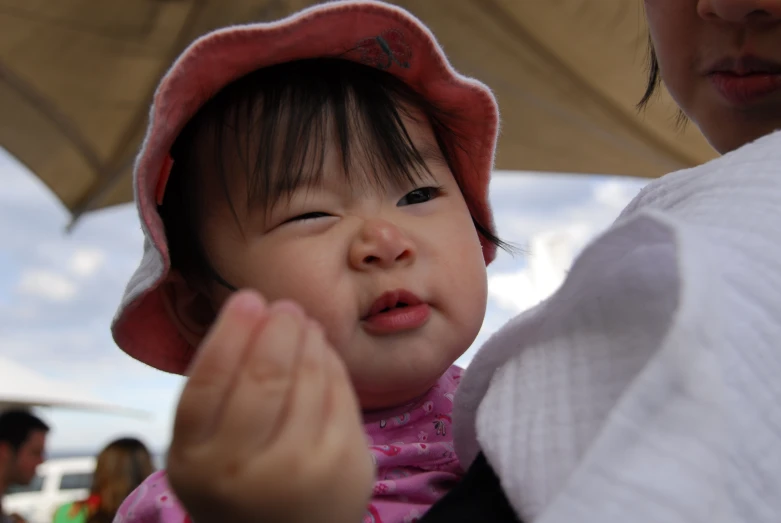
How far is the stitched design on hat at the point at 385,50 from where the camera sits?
73 centimetres

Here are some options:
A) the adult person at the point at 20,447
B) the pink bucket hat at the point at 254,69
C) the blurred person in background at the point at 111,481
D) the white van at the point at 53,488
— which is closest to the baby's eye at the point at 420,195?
the pink bucket hat at the point at 254,69

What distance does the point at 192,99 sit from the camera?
0.68 m

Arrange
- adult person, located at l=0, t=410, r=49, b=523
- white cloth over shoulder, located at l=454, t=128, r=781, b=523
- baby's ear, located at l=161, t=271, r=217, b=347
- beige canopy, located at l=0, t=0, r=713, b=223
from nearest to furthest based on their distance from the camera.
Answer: white cloth over shoulder, located at l=454, t=128, r=781, b=523
baby's ear, located at l=161, t=271, r=217, b=347
beige canopy, located at l=0, t=0, r=713, b=223
adult person, located at l=0, t=410, r=49, b=523

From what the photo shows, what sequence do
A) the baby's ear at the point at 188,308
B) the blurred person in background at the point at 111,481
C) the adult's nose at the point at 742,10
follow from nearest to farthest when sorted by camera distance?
the adult's nose at the point at 742,10 → the baby's ear at the point at 188,308 → the blurred person in background at the point at 111,481

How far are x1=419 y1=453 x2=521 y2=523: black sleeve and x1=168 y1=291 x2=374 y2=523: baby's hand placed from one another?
5 cm

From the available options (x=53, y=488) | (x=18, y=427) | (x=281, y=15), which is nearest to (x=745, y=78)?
(x=281, y=15)

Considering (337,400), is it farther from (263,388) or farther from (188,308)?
(188,308)

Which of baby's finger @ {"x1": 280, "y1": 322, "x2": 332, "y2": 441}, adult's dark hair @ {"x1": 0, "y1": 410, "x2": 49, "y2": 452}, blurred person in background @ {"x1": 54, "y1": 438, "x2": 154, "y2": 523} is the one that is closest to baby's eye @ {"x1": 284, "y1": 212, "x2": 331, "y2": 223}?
baby's finger @ {"x1": 280, "y1": 322, "x2": 332, "y2": 441}

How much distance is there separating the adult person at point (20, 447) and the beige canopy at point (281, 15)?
0.95 metres

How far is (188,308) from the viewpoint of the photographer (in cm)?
73

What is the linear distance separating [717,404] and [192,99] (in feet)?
1.83

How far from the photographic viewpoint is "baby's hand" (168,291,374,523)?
29cm

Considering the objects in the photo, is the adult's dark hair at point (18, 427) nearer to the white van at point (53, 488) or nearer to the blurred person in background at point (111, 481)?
the blurred person in background at point (111, 481)

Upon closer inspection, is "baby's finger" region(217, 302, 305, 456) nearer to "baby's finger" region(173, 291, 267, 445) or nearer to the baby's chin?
"baby's finger" region(173, 291, 267, 445)
